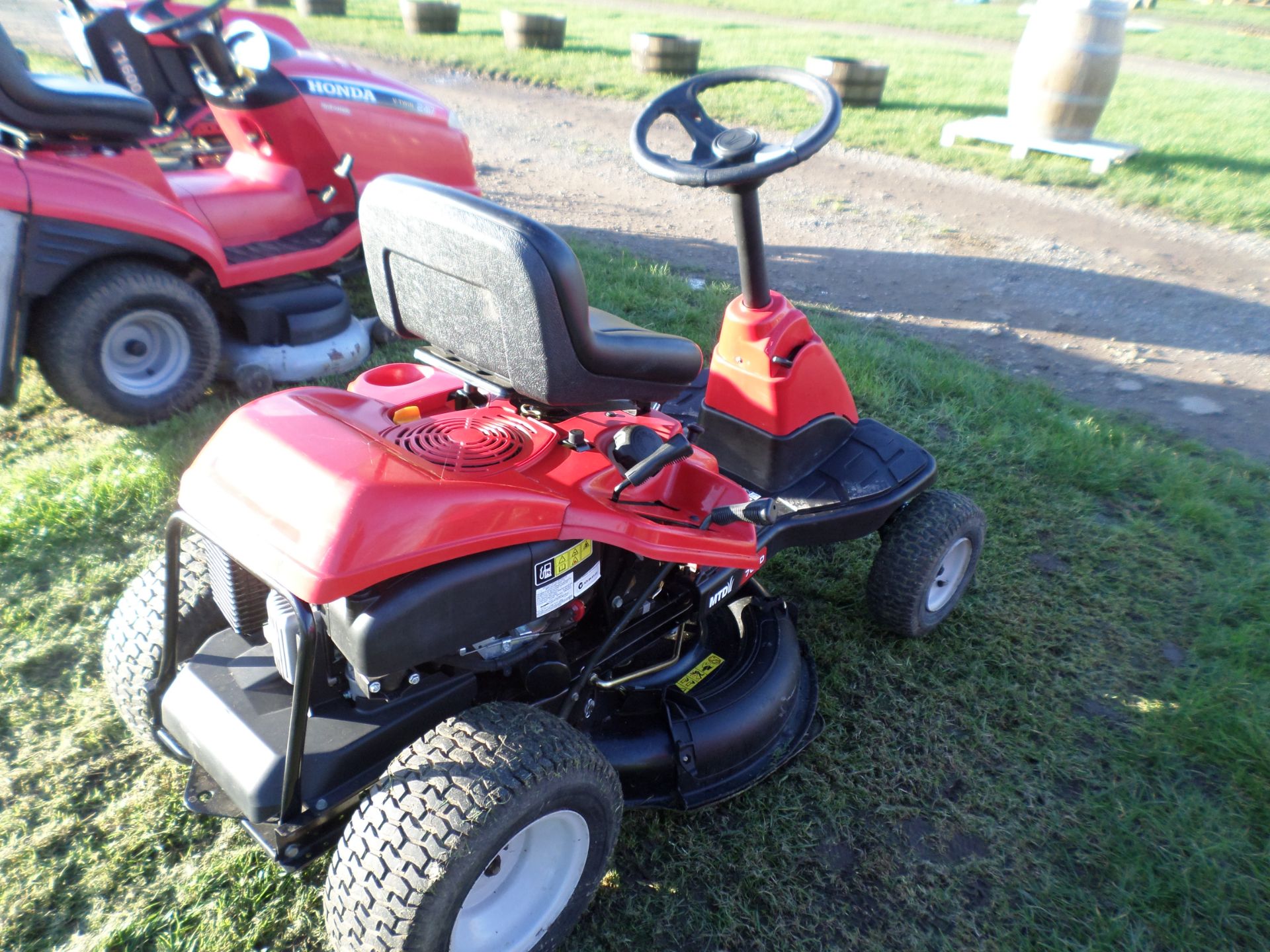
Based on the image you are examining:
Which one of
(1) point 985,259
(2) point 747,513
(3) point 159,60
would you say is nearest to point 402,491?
(2) point 747,513

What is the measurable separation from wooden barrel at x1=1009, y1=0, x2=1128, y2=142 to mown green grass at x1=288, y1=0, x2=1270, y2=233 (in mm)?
348

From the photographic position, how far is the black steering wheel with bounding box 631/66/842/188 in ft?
7.39

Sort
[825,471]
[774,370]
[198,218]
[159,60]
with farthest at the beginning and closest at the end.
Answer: [159,60] → [198,218] → [825,471] → [774,370]

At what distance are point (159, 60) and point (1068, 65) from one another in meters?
6.99

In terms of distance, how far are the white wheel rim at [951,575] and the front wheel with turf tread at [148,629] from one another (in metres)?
2.12

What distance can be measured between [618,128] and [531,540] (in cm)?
788

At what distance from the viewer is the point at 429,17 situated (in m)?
12.6

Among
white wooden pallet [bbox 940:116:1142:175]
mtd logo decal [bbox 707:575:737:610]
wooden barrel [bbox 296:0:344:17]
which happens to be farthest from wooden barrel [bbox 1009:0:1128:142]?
wooden barrel [bbox 296:0:344:17]

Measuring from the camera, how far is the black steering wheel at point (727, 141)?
7.39 ft

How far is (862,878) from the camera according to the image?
84.7 inches

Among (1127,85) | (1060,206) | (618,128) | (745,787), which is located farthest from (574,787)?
(1127,85)

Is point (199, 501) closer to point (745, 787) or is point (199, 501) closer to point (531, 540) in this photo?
point (531, 540)

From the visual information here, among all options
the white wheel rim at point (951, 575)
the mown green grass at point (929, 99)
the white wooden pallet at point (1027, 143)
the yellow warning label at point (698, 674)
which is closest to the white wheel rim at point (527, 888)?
the yellow warning label at point (698, 674)

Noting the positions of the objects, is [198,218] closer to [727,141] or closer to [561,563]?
[727,141]
